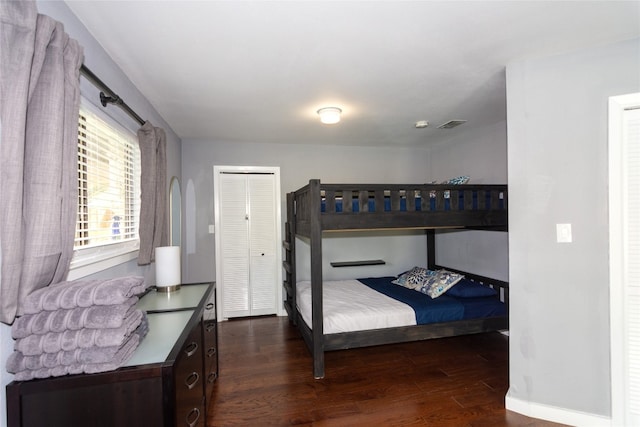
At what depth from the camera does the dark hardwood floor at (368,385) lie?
1958 millimetres

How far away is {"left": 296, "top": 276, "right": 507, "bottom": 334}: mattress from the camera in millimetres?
2543

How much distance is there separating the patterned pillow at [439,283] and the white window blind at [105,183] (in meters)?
2.84

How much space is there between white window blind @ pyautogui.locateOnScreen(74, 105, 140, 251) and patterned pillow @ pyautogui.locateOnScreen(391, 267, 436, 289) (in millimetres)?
2911

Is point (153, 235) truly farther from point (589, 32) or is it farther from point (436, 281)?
point (589, 32)

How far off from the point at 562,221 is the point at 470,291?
1293 mm

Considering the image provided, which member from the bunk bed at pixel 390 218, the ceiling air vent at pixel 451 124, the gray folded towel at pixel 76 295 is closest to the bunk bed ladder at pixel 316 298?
the bunk bed at pixel 390 218

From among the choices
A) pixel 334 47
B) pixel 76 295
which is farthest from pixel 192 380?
pixel 334 47

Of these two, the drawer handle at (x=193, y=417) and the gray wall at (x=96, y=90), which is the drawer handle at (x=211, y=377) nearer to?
the drawer handle at (x=193, y=417)

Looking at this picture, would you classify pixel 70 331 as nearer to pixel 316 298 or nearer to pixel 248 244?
pixel 316 298

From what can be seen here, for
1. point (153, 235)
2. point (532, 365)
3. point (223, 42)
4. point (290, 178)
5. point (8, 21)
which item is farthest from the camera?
point (290, 178)

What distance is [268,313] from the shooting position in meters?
4.04

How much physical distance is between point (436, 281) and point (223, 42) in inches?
116

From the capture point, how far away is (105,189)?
6.12 feet

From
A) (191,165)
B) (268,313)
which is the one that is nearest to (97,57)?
(191,165)
